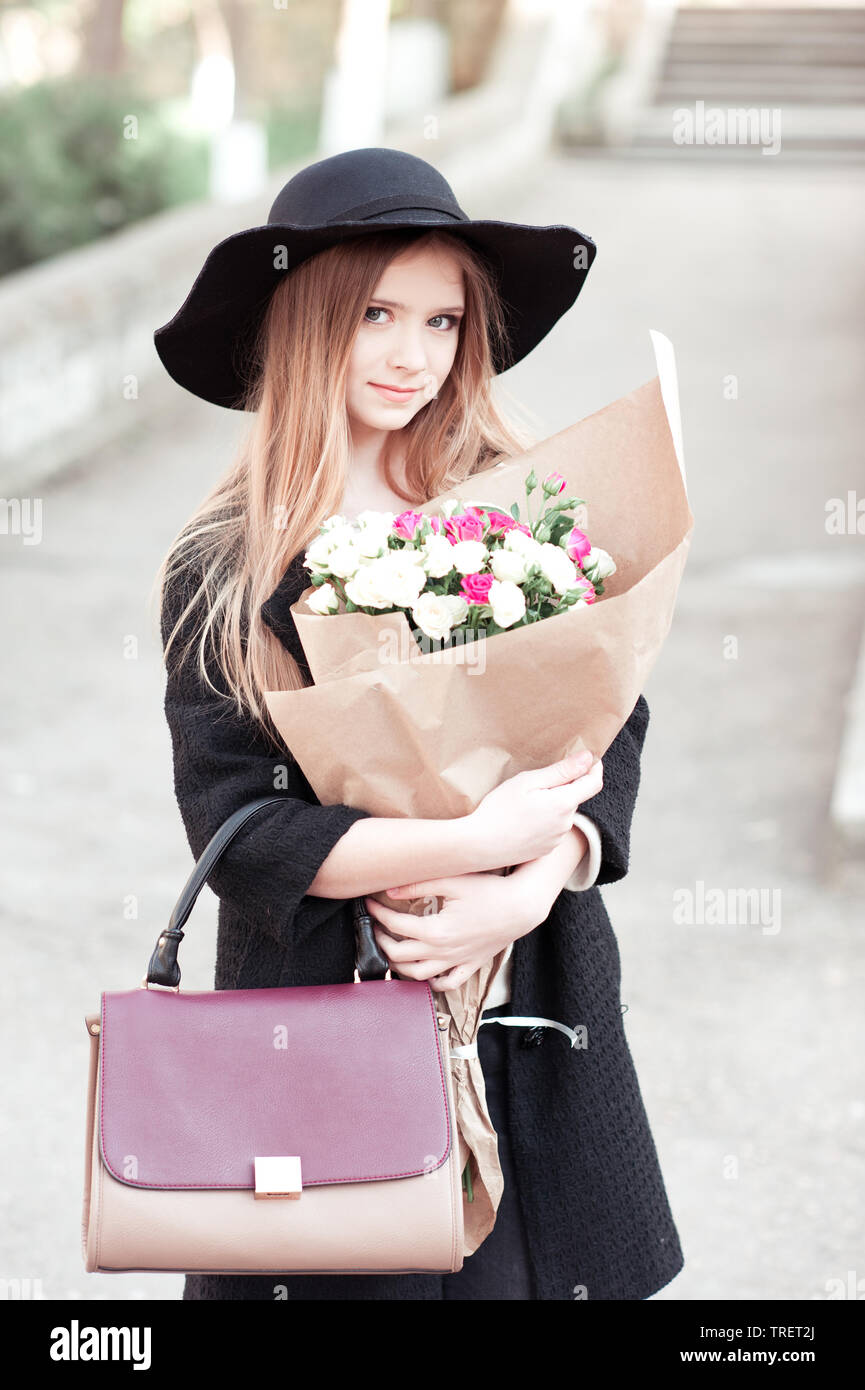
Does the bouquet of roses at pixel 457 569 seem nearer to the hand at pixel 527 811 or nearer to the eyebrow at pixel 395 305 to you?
the hand at pixel 527 811

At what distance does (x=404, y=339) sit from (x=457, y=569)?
444mm

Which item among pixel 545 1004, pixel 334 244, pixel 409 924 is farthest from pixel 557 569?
pixel 545 1004

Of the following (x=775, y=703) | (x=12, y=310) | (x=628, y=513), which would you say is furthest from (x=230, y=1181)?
(x=12, y=310)

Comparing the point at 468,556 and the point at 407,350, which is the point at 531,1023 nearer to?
the point at 468,556

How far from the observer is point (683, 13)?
20219mm

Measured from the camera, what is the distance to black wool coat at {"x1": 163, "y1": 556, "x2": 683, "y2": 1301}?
80.5 inches

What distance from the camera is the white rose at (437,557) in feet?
6.02

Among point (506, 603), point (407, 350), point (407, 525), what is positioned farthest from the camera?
point (407, 350)

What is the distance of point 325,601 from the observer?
6.14ft

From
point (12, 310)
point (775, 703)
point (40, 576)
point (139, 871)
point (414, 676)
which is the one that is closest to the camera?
point (414, 676)

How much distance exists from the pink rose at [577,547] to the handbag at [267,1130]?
0.54 m

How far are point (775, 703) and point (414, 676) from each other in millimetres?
4656

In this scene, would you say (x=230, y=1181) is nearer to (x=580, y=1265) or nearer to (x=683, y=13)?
(x=580, y=1265)
